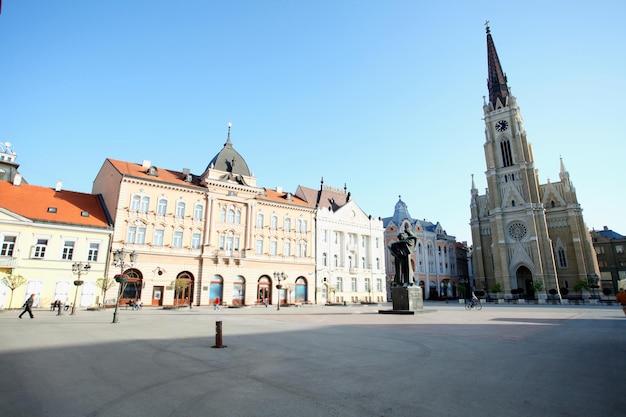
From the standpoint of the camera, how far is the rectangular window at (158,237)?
3754cm

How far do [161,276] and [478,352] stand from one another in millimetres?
34584

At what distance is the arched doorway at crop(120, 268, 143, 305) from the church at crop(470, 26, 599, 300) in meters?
55.7

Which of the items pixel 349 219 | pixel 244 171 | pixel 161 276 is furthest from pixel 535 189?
pixel 161 276

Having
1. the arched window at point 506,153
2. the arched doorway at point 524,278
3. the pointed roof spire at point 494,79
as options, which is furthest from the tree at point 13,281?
the pointed roof spire at point 494,79

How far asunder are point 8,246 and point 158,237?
12292 millimetres

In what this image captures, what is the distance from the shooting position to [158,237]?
124 ft

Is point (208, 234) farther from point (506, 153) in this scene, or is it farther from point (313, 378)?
point (506, 153)

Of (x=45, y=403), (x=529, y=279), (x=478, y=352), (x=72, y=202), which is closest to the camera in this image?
(x=45, y=403)

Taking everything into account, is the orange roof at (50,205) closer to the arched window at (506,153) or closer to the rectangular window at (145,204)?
the rectangular window at (145,204)

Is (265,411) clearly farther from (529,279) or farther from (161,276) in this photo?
(529,279)

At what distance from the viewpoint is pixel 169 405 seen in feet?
16.6

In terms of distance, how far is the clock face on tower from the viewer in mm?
70312

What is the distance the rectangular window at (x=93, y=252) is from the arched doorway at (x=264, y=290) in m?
18.0

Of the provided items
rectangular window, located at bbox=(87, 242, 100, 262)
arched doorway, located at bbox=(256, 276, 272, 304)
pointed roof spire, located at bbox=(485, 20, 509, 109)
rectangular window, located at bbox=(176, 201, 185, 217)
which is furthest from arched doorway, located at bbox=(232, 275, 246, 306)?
pointed roof spire, located at bbox=(485, 20, 509, 109)
